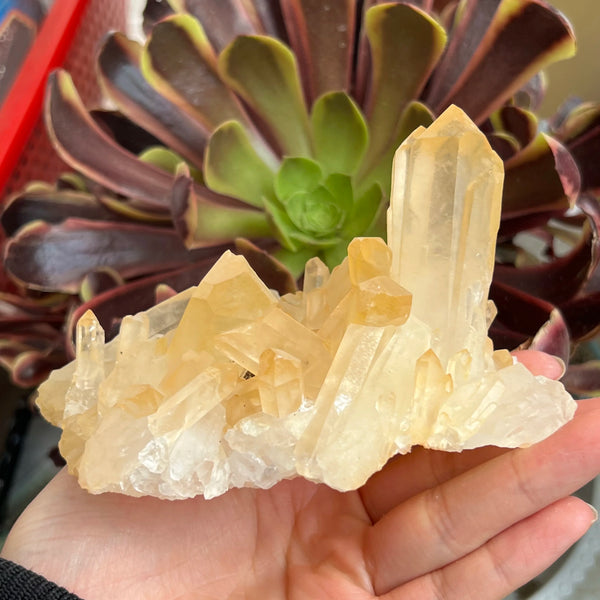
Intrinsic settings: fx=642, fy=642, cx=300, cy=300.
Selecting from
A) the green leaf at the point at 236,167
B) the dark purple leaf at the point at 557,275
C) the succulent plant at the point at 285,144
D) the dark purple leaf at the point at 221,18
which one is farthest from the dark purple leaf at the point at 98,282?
the dark purple leaf at the point at 557,275

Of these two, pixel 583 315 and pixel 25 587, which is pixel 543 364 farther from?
pixel 25 587

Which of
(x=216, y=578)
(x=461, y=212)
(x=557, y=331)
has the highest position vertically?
(x=461, y=212)

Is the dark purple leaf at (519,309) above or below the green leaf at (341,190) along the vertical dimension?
below

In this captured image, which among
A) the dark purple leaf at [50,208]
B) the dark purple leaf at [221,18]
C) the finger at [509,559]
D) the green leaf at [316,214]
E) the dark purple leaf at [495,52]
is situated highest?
the dark purple leaf at [221,18]

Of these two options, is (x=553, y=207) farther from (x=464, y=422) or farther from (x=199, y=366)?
(x=199, y=366)

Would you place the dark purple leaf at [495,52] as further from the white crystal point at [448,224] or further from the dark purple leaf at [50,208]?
the dark purple leaf at [50,208]

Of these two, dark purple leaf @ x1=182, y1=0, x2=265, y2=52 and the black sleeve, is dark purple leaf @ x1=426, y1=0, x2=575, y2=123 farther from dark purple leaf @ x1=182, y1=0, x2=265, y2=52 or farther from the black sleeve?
the black sleeve

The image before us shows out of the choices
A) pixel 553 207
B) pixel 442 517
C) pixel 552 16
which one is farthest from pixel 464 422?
pixel 552 16
